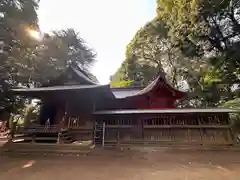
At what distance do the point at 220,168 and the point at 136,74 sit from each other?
73.0ft

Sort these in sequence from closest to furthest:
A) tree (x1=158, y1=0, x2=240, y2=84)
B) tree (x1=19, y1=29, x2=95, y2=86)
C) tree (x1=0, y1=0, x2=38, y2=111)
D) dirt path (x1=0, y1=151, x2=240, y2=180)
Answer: dirt path (x1=0, y1=151, x2=240, y2=180), tree (x1=0, y1=0, x2=38, y2=111), tree (x1=158, y1=0, x2=240, y2=84), tree (x1=19, y1=29, x2=95, y2=86)

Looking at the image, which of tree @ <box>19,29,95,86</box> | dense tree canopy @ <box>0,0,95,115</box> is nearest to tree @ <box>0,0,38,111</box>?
dense tree canopy @ <box>0,0,95,115</box>

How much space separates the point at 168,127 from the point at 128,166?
4046 millimetres

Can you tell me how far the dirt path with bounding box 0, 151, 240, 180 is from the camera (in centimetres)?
612

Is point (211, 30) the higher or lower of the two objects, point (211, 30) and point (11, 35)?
the higher

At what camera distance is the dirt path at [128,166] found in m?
6.12

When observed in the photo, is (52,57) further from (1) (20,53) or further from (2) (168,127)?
(2) (168,127)

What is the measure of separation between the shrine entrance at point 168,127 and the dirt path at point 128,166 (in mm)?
1192

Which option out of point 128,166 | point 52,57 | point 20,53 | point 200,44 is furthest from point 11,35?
point 200,44

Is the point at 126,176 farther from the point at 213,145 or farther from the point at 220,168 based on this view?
the point at 213,145

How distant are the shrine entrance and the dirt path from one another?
1192 mm

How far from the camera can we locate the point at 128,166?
7184 millimetres

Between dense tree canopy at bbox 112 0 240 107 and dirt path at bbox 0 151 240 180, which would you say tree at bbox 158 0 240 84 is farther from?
dirt path at bbox 0 151 240 180

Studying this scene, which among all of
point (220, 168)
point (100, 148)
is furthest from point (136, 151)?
point (220, 168)
